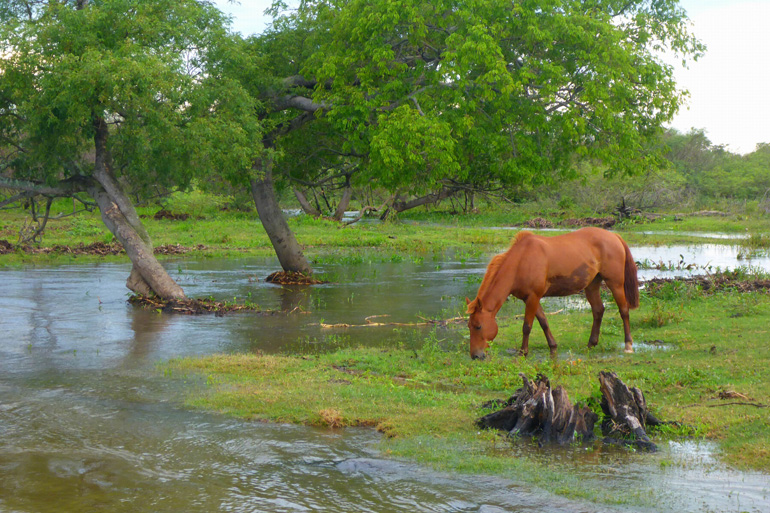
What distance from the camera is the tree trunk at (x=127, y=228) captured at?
1491 centimetres

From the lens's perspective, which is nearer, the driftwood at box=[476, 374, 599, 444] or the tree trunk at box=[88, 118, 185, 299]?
the driftwood at box=[476, 374, 599, 444]

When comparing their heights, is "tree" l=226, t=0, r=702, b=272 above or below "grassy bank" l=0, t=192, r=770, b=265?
above

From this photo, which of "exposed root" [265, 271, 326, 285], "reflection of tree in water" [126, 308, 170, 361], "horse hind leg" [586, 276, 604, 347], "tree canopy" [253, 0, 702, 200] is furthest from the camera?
"exposed root" [265, 271, 326, 285]

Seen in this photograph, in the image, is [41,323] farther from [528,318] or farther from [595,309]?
[595,309]

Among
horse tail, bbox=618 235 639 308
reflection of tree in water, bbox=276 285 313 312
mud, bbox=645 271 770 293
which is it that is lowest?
reflection of tree in water, bbox=276 285 313 312

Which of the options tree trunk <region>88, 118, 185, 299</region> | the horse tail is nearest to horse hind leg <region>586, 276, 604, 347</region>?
the horse tail

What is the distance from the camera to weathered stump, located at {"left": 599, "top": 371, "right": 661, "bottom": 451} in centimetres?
630

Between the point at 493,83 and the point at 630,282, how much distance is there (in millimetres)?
5364

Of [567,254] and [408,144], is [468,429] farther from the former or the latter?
[408,144]

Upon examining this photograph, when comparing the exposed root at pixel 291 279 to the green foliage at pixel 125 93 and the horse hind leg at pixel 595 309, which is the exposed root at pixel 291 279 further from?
the horse hind leg at pixel 595 309

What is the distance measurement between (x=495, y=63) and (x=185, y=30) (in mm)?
5947

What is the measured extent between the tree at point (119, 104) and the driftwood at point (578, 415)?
358 inches

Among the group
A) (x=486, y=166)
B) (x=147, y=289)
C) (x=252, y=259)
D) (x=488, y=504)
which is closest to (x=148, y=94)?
(x=147, y=289)

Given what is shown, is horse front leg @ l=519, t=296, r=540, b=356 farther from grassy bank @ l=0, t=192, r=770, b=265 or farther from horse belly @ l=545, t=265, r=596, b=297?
grassy bank @ l=0, t=192, r=770, b=265
